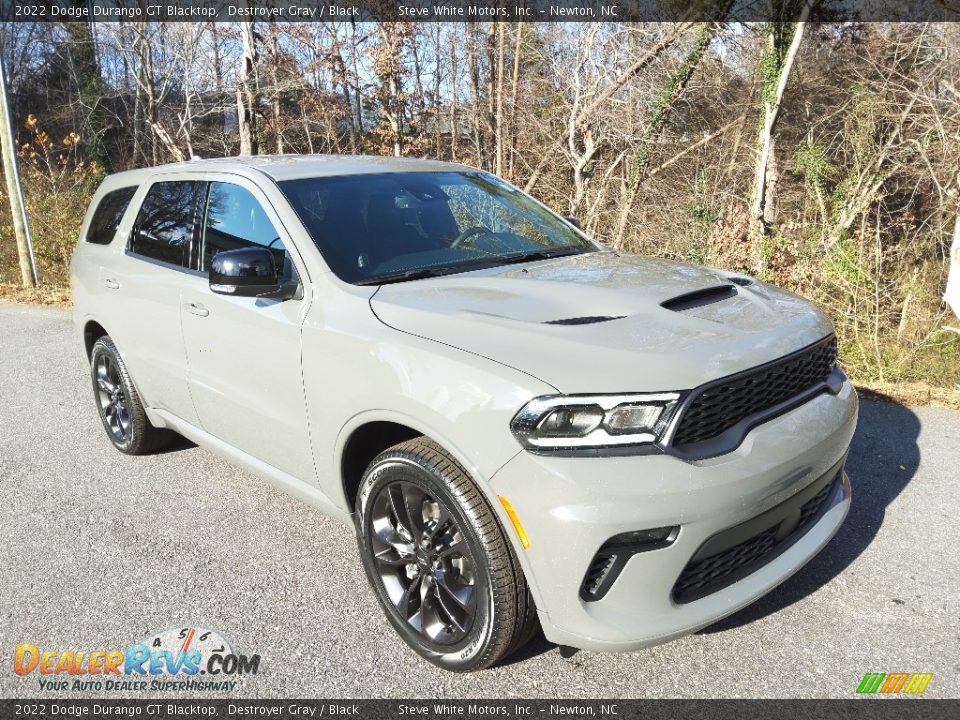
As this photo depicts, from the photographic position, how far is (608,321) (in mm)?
2654

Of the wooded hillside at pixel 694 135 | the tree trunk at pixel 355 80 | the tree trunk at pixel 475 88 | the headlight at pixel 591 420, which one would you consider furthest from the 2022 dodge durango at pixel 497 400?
the tree trunk at pixel 355 80

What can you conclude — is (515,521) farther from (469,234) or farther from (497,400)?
(469,234)

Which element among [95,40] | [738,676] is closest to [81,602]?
[738,676]

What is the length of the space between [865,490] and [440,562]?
2.54 meters

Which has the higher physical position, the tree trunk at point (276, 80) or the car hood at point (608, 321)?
the tree trunk at point (276, 80)

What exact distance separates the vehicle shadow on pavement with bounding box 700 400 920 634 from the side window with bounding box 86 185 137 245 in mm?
4251

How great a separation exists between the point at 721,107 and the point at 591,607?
11541 mm

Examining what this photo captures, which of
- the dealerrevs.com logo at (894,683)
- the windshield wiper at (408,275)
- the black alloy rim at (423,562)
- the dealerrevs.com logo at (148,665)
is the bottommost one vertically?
the dealerrevs.com logo at (148,665)

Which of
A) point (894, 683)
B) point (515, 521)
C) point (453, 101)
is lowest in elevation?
point (894, 683)

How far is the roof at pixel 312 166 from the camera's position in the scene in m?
3.77

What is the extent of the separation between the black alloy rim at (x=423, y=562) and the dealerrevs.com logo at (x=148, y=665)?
Result: 0.61m

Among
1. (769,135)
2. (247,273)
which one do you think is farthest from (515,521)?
(769,135)

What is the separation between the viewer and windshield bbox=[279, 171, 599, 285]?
131 inches

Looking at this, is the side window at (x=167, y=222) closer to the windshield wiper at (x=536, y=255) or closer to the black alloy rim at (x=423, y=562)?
the windshield wiper at (x=536, y=255)
